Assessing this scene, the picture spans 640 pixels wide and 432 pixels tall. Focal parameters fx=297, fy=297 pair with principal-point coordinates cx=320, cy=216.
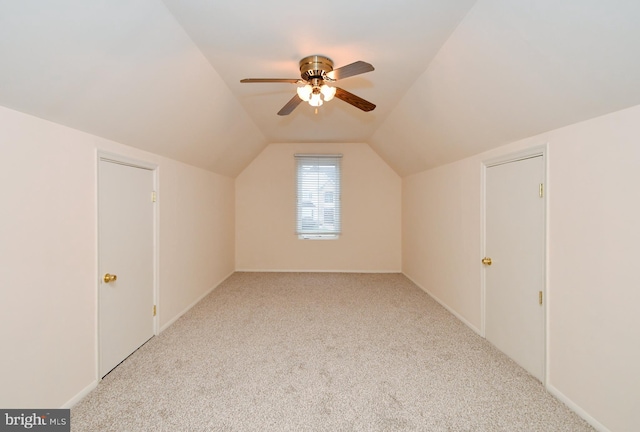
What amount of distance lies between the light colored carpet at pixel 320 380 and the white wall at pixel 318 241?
2250 millimetres

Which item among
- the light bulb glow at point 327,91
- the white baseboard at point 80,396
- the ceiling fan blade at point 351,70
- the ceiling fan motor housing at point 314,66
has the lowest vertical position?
the white baseboard at point 80,396

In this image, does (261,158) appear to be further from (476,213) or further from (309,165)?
(476,213)

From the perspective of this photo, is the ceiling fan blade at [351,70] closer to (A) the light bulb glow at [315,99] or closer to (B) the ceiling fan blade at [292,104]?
(A) the light bulb glow at [315,99]

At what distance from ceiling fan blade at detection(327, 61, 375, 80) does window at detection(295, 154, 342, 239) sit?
12.2 feet

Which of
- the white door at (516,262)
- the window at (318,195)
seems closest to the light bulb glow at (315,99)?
the white door at (516,262)

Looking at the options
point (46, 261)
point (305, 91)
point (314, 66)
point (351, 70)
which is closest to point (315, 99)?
point (305, 91)

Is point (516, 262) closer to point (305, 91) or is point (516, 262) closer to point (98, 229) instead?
point (305, 91)

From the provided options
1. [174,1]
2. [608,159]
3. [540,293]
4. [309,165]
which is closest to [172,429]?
[174,1]

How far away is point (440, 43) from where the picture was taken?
2.19m

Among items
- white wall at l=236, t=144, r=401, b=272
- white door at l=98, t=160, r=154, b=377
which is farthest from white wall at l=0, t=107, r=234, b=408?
white wall at l=236, t=144, r=401, b=272

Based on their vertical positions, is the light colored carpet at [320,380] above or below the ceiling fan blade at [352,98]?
below

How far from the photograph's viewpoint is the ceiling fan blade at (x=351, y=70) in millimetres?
1943

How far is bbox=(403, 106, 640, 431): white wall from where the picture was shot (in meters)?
1.60

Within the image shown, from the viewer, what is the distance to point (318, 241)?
6.00 meters
